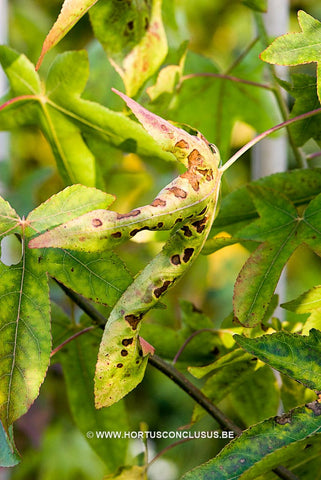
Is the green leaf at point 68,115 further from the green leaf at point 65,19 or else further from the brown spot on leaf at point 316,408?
the brown spot on leaf at point 316,408

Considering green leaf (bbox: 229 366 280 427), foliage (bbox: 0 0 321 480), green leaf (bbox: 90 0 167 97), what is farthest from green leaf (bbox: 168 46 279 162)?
green leaf (bbox: 229 366 280 427)

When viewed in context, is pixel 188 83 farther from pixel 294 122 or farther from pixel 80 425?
pixel 80 425

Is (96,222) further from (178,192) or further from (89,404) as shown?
(89,404)

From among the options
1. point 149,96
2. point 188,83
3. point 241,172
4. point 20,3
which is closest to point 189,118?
point 188,83

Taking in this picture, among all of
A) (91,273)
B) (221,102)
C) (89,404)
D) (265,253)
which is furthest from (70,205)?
(221,102)

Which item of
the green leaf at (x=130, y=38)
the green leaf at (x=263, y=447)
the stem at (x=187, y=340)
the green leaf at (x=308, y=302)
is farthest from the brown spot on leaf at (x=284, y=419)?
the green leaf at (x=130, y=38)
